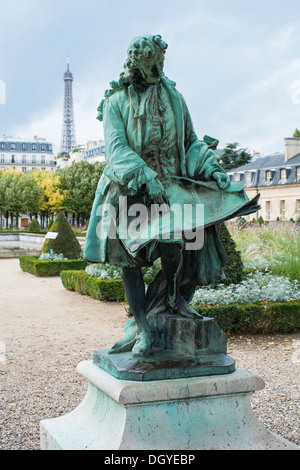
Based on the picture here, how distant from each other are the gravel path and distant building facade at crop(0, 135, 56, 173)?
74418mm

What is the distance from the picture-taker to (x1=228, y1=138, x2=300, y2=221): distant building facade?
37.9m

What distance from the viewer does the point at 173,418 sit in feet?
9.59

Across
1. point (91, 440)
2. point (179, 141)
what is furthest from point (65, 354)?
point (179, 141)

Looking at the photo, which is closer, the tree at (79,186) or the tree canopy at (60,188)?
the tree canopy at (60,188)

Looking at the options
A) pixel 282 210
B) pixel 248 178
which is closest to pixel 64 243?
pixel 282 210

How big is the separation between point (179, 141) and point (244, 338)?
477 centimetres

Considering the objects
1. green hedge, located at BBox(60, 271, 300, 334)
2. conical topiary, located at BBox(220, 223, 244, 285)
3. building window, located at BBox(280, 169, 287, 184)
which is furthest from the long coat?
building window, located at BBox(280, 169, 287, 184)

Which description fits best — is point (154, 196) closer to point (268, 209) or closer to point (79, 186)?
point (268, 209)

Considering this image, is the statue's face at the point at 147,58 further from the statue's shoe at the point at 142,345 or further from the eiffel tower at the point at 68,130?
the eiffel tower at the point at 68,130

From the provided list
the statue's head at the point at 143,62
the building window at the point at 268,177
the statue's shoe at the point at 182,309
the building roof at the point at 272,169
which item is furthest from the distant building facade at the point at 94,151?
the statue's shoe at the point at 182,309

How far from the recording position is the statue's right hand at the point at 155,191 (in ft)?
10.2

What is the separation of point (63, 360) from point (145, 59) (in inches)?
163

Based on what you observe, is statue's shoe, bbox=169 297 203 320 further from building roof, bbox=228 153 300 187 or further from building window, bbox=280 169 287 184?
building window, bbox=280 169 287 184

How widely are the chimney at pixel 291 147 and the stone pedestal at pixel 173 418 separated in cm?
3707
